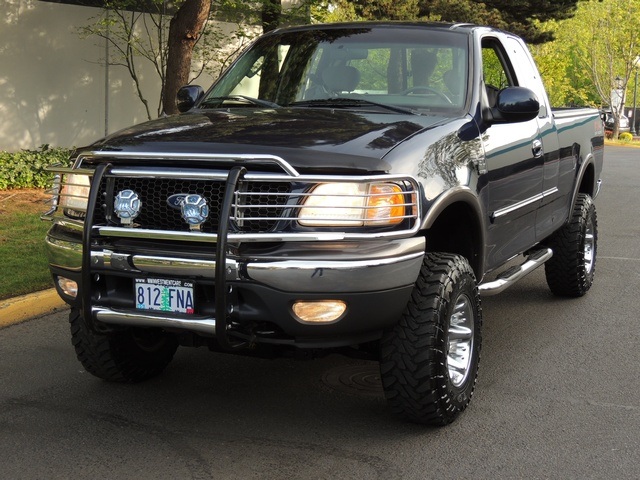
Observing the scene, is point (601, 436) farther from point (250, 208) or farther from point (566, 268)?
point (566, 268)

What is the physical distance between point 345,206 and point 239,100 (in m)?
1.90

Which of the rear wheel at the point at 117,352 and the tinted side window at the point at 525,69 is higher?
the tinted side window at the point at 525,69

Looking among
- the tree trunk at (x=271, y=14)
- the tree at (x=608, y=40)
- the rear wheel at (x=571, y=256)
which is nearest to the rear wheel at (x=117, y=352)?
the rear wheel at (x=571, y=256)

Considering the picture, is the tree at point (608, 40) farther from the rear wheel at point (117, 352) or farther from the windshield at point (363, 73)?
the rear wheel at point (117, 352)

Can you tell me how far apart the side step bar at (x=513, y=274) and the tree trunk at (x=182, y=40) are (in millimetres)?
7288

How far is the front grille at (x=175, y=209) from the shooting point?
4180 millimetres

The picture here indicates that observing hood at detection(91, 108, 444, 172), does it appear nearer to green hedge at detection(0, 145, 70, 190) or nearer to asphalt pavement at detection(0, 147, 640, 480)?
asphalt pavement at detection(0, 147, 640, 480)

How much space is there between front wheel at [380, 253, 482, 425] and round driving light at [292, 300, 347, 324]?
0.41 metres

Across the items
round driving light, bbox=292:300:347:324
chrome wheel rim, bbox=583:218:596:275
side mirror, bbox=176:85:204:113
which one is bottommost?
chrome wheel rim, bbox=583:218:596:275

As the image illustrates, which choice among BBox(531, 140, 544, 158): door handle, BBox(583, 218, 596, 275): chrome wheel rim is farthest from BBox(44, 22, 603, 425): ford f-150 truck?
BBox(583, 218, 596, 275): chrome wheel rim

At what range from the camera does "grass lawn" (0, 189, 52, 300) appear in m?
7.45

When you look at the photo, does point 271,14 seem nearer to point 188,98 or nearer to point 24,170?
point 24,170

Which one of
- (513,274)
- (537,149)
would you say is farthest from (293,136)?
(537,149)

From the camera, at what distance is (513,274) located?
5945mm
